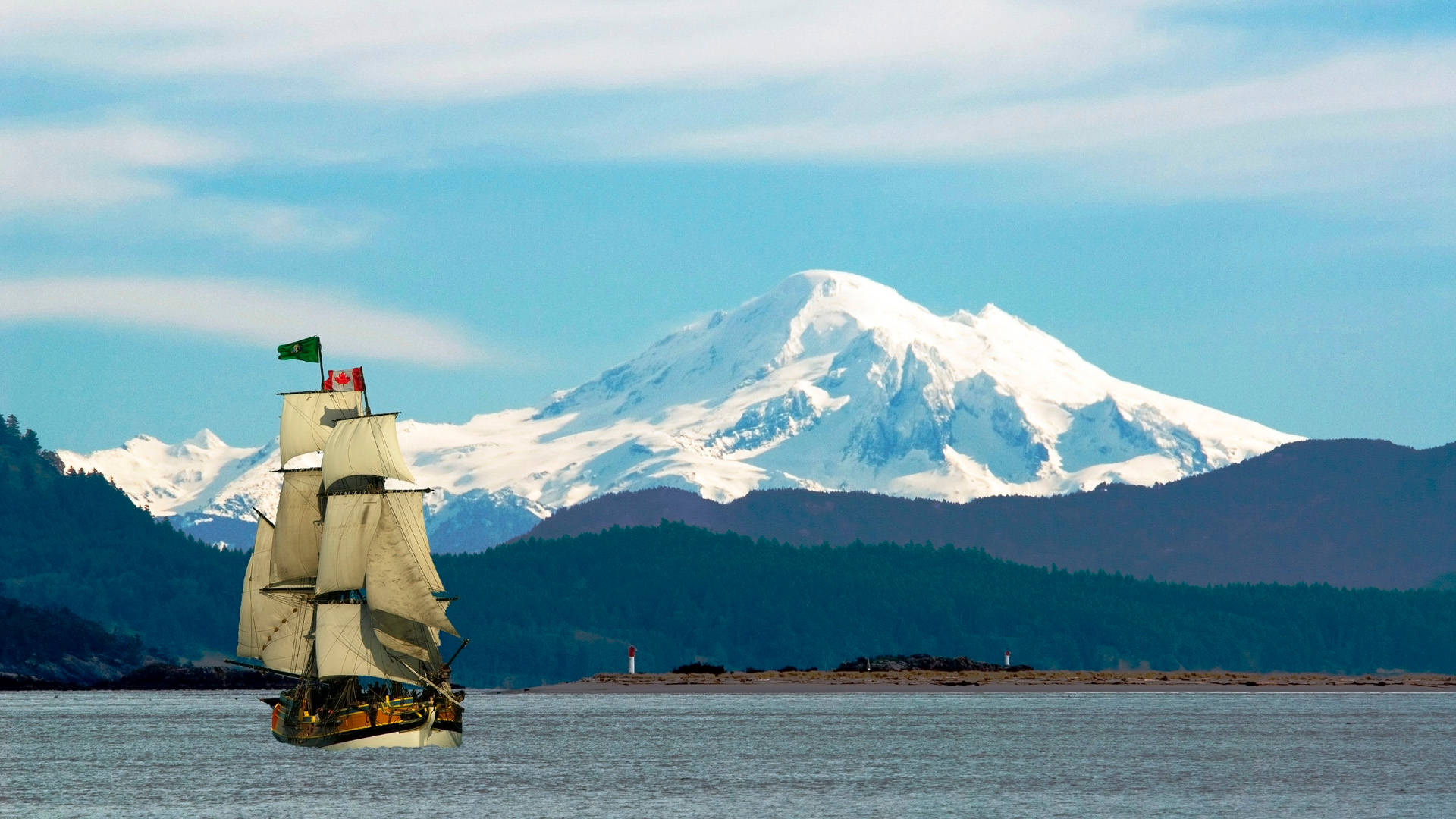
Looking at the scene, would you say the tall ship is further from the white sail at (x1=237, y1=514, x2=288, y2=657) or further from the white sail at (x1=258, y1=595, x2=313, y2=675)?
the white sail at (x1=237, y1=514, x2=288, y2=657)

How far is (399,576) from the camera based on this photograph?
134m

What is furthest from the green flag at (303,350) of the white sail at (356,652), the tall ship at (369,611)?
the white sail at (356,652)

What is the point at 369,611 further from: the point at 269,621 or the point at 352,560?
the point at 269,621

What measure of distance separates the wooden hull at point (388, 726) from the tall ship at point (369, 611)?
0.23 ft

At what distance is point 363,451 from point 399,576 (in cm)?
1024

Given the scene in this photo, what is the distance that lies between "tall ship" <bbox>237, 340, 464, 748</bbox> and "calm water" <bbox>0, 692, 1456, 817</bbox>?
2305mm

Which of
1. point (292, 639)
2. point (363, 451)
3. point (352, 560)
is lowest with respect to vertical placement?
point (292, 639)

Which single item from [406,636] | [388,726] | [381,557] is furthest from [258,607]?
[388,726]

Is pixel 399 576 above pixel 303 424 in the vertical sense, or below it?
below

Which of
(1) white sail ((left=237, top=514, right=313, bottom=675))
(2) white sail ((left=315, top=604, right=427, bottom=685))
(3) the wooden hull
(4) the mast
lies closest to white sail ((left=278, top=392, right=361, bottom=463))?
(4) the mast

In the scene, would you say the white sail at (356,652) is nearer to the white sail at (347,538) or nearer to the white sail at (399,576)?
the white sail at (399,576)

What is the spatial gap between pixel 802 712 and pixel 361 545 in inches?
2619

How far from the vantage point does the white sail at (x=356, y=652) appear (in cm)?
13175

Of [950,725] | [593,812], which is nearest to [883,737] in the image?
[950,725]
